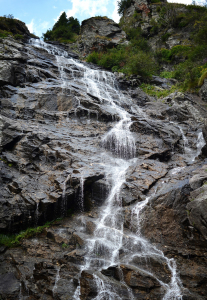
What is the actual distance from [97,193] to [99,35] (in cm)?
2891

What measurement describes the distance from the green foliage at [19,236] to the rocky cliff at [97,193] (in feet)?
0.64

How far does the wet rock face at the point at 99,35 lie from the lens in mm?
29656

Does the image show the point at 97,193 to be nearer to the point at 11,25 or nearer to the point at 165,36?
the point at 11,25

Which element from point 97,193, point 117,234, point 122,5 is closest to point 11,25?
point 122,5

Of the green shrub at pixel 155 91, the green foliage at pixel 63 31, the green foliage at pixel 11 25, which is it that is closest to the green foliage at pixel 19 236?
the green shrub at pixel 155 91

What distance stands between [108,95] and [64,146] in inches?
350

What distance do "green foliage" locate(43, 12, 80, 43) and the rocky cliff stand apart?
22690 mm

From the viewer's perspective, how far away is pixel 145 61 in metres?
23.0

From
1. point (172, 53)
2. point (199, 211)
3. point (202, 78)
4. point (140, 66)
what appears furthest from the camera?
point (172, 53)

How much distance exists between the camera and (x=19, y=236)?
8062mm

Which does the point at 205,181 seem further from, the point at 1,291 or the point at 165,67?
the point at 165,67

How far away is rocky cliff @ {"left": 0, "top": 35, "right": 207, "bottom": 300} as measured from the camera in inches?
238

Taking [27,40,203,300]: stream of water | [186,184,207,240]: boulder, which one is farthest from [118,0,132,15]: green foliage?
[186,184,207,240]: boulder

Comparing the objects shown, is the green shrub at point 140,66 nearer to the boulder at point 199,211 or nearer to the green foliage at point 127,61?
the green foliage at point 127,61
